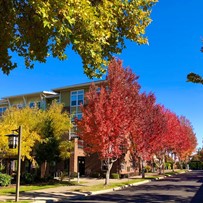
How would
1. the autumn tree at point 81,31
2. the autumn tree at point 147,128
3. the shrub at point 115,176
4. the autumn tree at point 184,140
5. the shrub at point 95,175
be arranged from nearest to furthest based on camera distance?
the autumn tree at point 81,31 < the autumn tree at point 147,128 < the shrub at point 115,176 < the shrub at point 95,175 < the autumn tree at point 184,140

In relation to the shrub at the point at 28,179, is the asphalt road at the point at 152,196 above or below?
below

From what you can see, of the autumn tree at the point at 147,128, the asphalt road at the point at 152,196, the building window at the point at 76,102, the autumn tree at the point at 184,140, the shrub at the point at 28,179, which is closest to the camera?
the asphalt road at the point at 152,196

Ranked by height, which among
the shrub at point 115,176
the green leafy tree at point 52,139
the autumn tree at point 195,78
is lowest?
the shrub at point 115,176

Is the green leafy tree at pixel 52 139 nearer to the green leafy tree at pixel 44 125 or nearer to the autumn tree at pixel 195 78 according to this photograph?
the green leafy tree at pixel 44 125

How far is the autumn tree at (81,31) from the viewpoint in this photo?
7344mm

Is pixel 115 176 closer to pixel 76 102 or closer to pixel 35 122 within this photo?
pixel 35 122

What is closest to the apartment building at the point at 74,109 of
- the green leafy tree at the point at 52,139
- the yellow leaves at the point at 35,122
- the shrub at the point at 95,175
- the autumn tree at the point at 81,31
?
the shrub at the point at 95,175

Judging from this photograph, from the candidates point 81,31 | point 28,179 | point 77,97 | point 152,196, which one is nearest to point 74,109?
point 77,97

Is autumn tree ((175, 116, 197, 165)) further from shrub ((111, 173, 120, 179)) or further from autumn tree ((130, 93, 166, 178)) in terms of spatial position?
shrub ((111, 173, 120, 179))

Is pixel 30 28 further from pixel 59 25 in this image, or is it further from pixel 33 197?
pixel 33 197

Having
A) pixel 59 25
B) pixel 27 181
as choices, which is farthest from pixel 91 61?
pixel 27 181

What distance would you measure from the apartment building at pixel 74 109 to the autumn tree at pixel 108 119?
329 inches

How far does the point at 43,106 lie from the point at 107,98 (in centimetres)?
2374

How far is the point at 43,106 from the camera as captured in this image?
5003 cm
